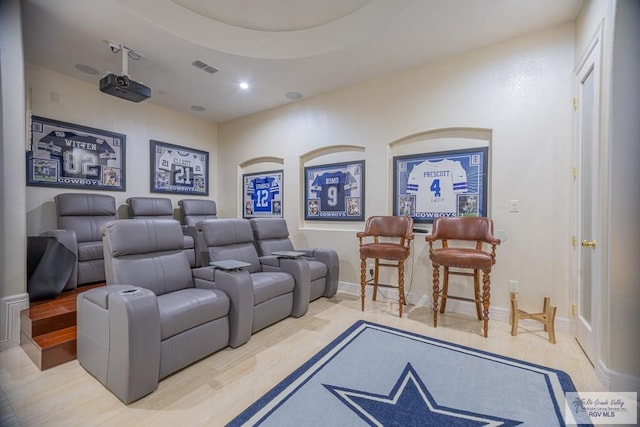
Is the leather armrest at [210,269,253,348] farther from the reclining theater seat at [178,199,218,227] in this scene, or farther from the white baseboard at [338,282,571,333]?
the reclining theater seat at [178,199,218,227]

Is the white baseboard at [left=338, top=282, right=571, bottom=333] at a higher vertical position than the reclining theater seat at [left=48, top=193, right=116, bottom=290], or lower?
lower

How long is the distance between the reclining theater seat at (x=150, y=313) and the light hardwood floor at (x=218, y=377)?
0.09 metres

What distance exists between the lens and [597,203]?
2041mm

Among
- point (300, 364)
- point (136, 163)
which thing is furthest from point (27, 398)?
point (136, 163)

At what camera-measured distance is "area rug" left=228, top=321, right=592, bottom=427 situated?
1.62m

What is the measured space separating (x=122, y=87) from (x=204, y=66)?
3.13ft

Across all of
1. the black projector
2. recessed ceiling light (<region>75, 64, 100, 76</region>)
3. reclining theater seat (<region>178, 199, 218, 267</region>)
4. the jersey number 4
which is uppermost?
recessed ceiling light (<region>75, 64, 100, 76</region>)

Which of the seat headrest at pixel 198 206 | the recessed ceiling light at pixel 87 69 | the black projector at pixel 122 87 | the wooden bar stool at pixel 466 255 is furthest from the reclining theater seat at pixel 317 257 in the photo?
the recessed ceiling light at pixel 87 69

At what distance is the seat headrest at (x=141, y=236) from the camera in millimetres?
2223

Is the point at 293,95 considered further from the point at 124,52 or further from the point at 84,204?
the point at 84,204

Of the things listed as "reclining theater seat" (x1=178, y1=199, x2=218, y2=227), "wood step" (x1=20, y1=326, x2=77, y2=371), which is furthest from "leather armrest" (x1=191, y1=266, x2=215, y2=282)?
"reclining theater seat" (x1=178, y1=199, x2=218, y2=227)

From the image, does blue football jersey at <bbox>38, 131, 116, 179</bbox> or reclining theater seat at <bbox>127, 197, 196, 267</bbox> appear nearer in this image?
blue football jersey at <bbox>38, 131, 116, 179</bbox>

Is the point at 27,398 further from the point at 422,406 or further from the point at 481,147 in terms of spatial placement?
the point at 481,147

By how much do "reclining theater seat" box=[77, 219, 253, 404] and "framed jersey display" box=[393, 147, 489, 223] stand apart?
221cm
